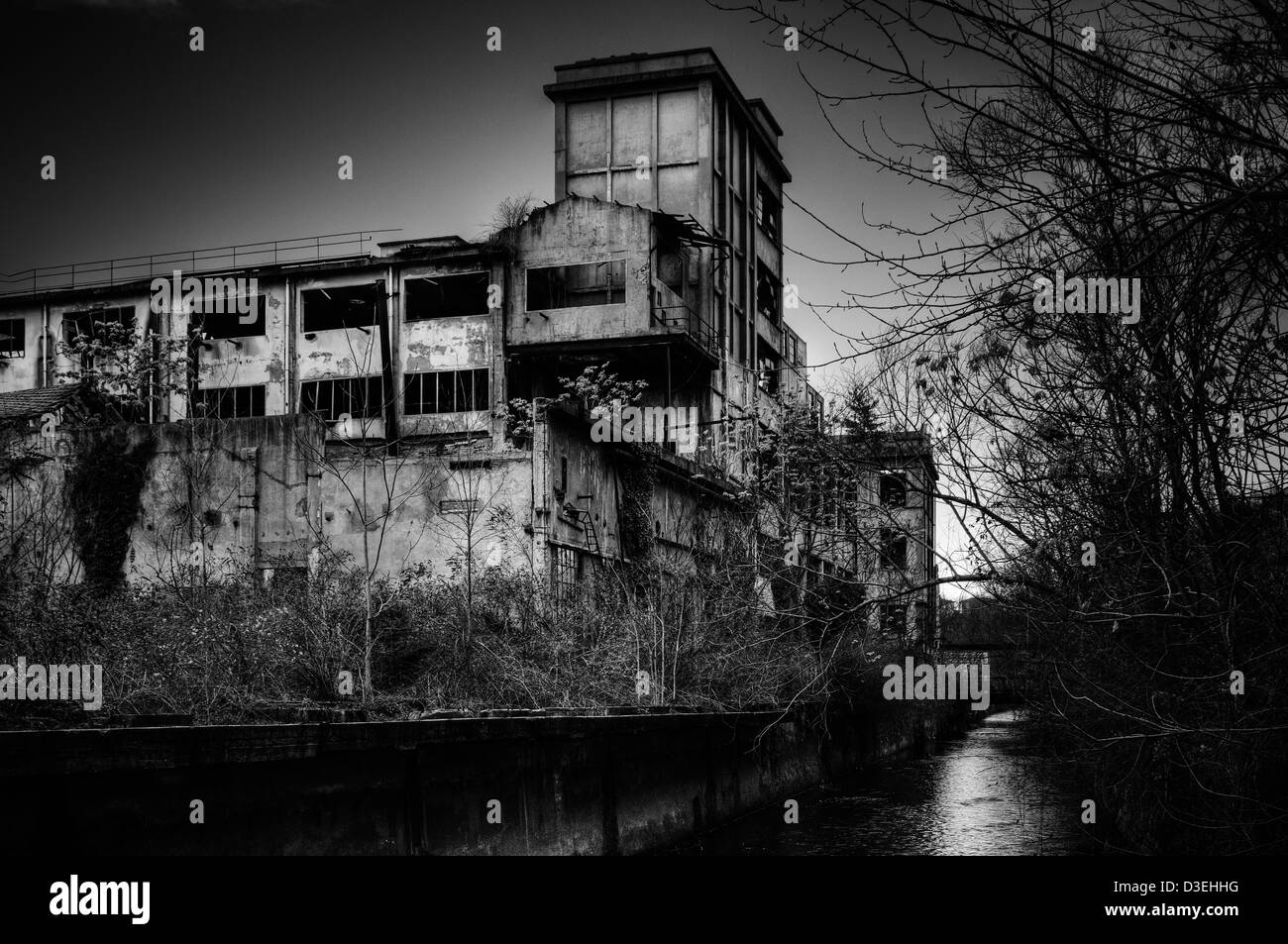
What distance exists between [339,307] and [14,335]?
12496 millimetres

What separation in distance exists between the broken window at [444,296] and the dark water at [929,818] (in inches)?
738

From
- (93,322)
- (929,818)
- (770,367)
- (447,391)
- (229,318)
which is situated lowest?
(929,818)

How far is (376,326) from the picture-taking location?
38625mm

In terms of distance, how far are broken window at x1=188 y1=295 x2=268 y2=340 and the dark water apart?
79.3 ft

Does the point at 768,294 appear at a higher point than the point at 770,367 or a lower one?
higher

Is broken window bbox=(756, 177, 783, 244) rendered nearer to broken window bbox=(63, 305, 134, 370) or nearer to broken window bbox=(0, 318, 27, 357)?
broken window bbox=(63, 305, 134, 370)

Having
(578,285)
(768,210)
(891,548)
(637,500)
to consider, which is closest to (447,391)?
(578,285)

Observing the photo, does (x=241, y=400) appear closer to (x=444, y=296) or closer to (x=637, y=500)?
(x=444, y=296)

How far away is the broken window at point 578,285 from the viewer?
37.5 metres

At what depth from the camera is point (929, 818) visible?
70.7 feet

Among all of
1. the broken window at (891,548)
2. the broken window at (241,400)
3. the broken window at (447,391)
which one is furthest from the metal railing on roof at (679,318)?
the broken window at (891,548)

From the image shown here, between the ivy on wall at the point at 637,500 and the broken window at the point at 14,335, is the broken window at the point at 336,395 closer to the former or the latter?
the broken window at the point at 14,335
